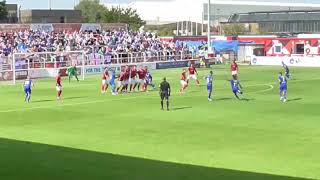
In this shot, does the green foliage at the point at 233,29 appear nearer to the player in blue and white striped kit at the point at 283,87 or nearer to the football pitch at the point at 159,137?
the football pitch at the point at 159,137

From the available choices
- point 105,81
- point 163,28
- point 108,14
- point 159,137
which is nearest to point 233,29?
point 108,14

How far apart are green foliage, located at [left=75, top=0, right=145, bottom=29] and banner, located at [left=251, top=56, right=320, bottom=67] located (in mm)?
37006

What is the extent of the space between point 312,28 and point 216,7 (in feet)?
168

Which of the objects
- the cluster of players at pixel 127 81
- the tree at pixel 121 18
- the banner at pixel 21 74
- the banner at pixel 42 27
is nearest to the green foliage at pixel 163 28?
the tree at pixel 121 18

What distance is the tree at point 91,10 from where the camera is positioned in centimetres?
13411

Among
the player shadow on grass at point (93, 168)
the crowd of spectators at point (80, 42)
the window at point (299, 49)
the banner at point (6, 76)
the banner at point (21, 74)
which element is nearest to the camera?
the player shadow on grass at point (93, 168)

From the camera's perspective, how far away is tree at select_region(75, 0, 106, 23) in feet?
440

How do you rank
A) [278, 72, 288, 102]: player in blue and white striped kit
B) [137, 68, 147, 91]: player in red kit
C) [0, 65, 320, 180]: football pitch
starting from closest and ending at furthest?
1. [0, 65, 320, 180]: football pitch
2. [278, 72, 288, 102]: player in blue and white striped kit
3. [137, 68, 147, 91]: player in red kit

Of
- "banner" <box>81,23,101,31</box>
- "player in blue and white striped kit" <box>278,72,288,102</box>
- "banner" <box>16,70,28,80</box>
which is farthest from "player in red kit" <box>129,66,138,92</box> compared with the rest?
Result: "banner" <box>81,23,101,31</box>

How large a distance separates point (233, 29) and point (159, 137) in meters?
102

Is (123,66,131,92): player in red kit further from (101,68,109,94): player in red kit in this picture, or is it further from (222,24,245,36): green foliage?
(222,24,245,36): green foliage

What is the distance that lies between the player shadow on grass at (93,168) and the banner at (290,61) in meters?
57.5

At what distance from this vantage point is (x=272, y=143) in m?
20.5

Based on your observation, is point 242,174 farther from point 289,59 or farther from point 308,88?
point 289,59
